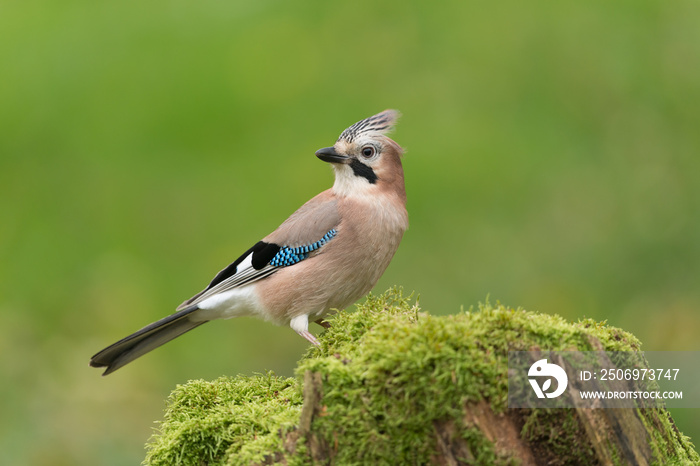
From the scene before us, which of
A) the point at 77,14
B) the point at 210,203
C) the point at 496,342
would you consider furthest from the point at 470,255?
the point at 77,14

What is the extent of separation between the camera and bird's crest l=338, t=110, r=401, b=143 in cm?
563

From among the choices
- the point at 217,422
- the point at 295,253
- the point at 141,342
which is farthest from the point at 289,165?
the point at 217,422

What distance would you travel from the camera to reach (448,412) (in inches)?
111

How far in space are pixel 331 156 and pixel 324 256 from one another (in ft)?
2.42

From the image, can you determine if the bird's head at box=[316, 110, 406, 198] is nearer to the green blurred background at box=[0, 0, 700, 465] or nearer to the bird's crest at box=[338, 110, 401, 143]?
the bird's crest at box=[338, 110, 401, 143]

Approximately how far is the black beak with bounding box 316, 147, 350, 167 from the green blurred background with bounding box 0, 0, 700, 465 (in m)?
2.55

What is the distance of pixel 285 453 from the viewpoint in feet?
10.3

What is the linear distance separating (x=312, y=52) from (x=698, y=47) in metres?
4.80

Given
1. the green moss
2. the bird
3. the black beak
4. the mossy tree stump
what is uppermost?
the black beak

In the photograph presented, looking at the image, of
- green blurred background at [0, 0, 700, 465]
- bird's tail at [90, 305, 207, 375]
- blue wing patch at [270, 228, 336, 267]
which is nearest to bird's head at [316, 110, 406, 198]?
blue wing patch at [270, 228, 336, 267]

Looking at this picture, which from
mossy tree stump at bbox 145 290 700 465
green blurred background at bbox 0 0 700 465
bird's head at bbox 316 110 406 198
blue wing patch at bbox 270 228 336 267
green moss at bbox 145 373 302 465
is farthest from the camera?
green blurred background at bbox 0 0 700 465

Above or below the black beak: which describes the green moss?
below

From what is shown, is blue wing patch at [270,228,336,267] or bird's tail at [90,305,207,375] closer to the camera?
bird's tail at [90,305,207,375]

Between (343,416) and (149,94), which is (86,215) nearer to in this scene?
(149,94)
